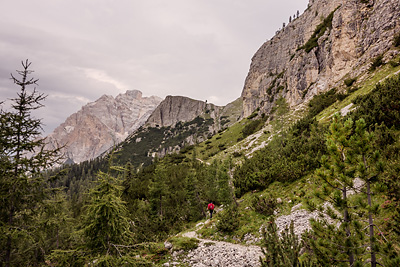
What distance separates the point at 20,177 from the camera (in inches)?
369

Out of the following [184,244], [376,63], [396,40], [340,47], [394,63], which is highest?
[340,47]

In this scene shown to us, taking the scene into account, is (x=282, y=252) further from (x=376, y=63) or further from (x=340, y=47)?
(x=340, y=47)

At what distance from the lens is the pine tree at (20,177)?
9109mm

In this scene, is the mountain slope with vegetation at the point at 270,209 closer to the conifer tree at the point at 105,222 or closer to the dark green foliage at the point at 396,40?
the conifer tree at the point at 105,222

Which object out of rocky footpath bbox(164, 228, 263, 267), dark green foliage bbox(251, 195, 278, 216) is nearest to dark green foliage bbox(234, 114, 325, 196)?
dark green foliage bbox(251, 195, 278, 216)

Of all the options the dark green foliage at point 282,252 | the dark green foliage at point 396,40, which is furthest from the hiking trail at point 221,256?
the dark green foliage at point 396,40

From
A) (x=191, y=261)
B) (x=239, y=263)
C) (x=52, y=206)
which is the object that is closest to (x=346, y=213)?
(x=239, y=263)

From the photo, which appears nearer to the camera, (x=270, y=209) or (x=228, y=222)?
(x=270, y=209)

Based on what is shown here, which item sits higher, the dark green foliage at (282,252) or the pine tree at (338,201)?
the pine tree at (338,201)

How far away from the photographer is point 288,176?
1978 centimetres

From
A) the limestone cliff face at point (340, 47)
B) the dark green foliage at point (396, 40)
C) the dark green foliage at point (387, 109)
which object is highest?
the limestone cliff face at point (340, 47)

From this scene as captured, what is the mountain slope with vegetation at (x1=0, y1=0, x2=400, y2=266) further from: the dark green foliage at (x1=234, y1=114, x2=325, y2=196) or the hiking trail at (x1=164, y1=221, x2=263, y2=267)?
the hiking trail at (x1=164, y1=221, x2=263, y2=267)

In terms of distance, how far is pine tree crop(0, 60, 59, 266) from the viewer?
911 centimetres

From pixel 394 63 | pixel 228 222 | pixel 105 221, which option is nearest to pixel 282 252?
pixel 105 221
